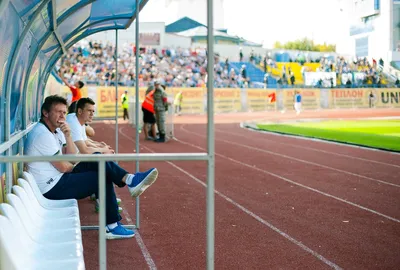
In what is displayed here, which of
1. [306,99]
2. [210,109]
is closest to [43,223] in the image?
[210,109]

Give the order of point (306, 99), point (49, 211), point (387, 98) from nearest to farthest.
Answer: point (49, 211), point (306, 99), point (387, 98)

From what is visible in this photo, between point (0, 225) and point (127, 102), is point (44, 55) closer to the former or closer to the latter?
point (0, 225)

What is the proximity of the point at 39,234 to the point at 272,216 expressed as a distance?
4.09m

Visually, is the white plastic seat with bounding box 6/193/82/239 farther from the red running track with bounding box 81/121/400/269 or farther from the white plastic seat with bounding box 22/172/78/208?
the red running track with bounding box 81/121/400/269

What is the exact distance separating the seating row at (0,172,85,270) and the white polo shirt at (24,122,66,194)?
26cm

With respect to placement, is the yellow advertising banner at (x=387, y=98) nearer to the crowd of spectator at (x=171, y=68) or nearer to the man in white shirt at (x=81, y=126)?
the crowd of spectator at (x=171, y=68)

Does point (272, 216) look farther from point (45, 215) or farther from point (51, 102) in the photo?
point (45, 215)

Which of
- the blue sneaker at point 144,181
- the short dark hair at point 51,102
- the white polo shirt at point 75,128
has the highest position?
the short dark hair at point 51,102

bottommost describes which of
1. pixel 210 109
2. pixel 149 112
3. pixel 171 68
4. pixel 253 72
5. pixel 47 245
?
pixel 47 245

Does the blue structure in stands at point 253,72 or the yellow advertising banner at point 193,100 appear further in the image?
the blue structure in stands at point 253,72

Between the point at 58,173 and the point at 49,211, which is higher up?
the point at 58,173

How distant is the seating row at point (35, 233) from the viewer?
3.68 meters

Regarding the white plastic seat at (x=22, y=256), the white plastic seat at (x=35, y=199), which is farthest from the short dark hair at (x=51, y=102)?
the white plastic seat at (x=22, y=256)

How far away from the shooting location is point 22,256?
3896 millimetres
